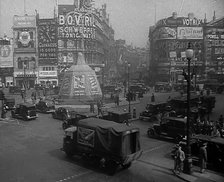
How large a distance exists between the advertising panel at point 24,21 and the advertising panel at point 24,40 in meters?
0.98

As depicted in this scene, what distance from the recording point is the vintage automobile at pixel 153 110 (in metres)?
29.0

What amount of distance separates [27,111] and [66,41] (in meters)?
46.1

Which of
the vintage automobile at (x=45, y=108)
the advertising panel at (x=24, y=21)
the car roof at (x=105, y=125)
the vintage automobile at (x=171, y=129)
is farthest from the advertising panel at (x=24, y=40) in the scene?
the car roof at (x=105, y=125)

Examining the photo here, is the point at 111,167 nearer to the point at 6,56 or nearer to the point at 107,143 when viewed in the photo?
the point at 107,143

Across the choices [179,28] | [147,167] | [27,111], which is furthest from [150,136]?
[179,28]

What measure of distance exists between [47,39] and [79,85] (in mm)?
36511

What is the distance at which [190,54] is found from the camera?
14086 mm

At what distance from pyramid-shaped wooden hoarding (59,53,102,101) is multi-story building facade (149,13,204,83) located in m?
42.4

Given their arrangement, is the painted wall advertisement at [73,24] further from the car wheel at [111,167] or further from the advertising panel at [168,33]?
the car wheel at [111,167]

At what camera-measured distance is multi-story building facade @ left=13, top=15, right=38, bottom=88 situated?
72.5 meters

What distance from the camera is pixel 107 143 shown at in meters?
14.4

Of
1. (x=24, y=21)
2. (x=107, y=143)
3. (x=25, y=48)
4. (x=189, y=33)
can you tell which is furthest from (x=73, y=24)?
(x=107, y=143)

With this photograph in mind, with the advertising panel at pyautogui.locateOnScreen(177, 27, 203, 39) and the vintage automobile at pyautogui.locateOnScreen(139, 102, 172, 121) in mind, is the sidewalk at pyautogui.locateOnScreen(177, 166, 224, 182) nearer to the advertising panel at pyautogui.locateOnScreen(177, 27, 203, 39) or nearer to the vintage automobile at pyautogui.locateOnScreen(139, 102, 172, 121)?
the vintage automobile at pyautogui.locateOnScreen(139, 102, 172, 121)

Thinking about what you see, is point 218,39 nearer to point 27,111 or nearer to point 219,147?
point 27,111
